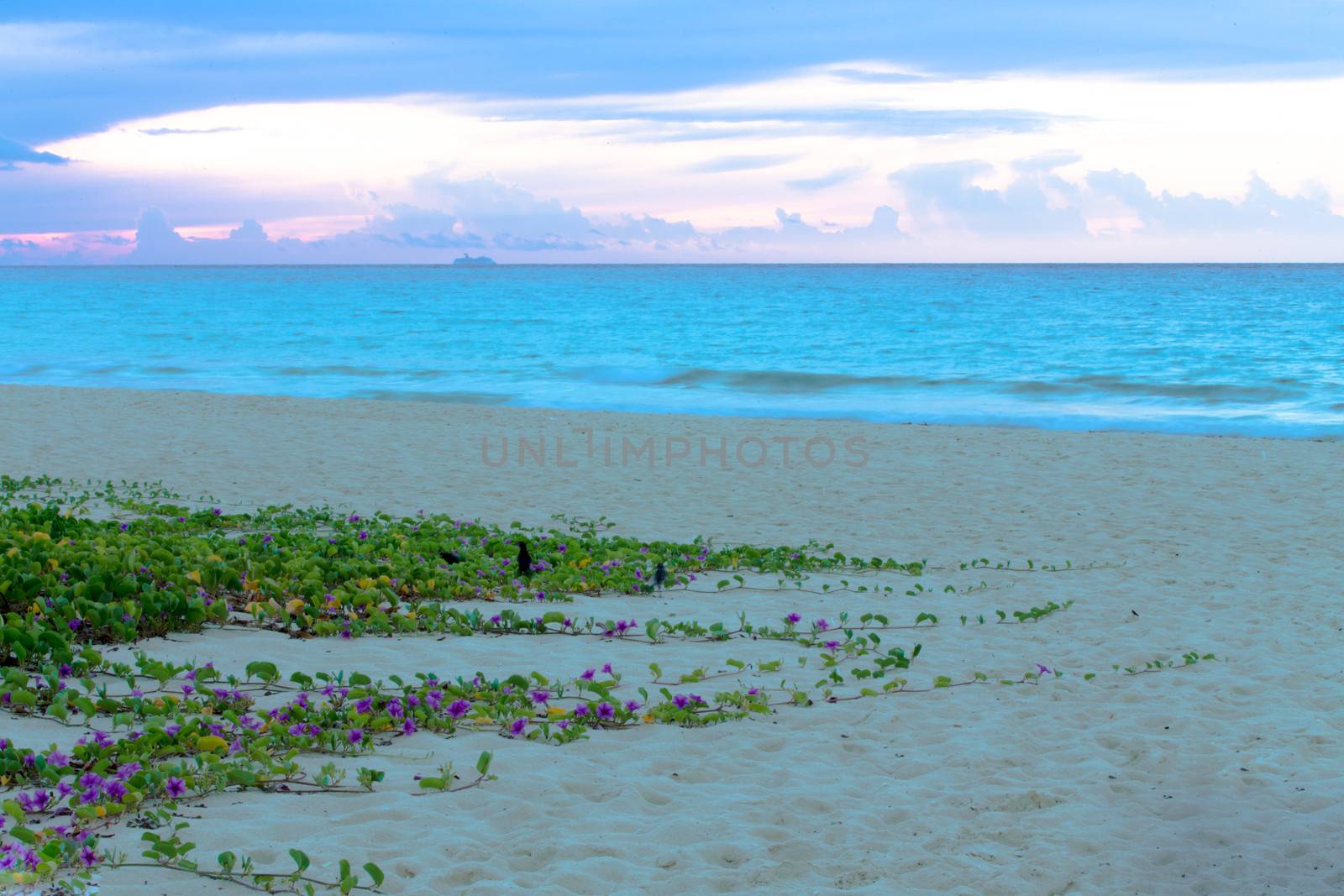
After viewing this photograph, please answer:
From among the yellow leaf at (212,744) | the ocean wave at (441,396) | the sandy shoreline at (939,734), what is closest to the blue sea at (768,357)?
the ocean wave at (441,396)

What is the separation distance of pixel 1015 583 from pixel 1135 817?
175 inches

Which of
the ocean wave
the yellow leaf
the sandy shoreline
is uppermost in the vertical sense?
the ocean wave

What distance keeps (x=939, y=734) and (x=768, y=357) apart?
111 feet

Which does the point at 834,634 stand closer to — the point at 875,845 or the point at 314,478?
the point at 875,845

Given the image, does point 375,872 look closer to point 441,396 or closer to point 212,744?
point 212,744

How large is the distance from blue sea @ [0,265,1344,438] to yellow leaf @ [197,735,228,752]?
788 inches

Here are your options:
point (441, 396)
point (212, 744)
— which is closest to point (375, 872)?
point (212, 744)

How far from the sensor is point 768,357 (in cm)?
3897

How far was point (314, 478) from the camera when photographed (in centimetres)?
1330

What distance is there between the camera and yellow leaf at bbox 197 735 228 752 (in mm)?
4629

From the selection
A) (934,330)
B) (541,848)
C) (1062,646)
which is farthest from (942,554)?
(934,330)

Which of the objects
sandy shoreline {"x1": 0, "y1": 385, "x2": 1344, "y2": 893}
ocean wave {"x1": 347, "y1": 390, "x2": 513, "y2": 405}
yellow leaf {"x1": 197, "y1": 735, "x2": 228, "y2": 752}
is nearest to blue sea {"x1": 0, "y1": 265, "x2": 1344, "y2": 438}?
ocean wave {"x1": 347, "y1": 390, "x2": 513, "y2": 405}

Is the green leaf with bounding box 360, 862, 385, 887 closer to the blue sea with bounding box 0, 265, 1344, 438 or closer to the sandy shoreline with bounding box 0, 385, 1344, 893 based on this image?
the sandy shoreline with bounding box 0, 385, 1344, 893

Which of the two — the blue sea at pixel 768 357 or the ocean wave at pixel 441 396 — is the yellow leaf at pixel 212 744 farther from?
the ocean wave at pixel 441 396
